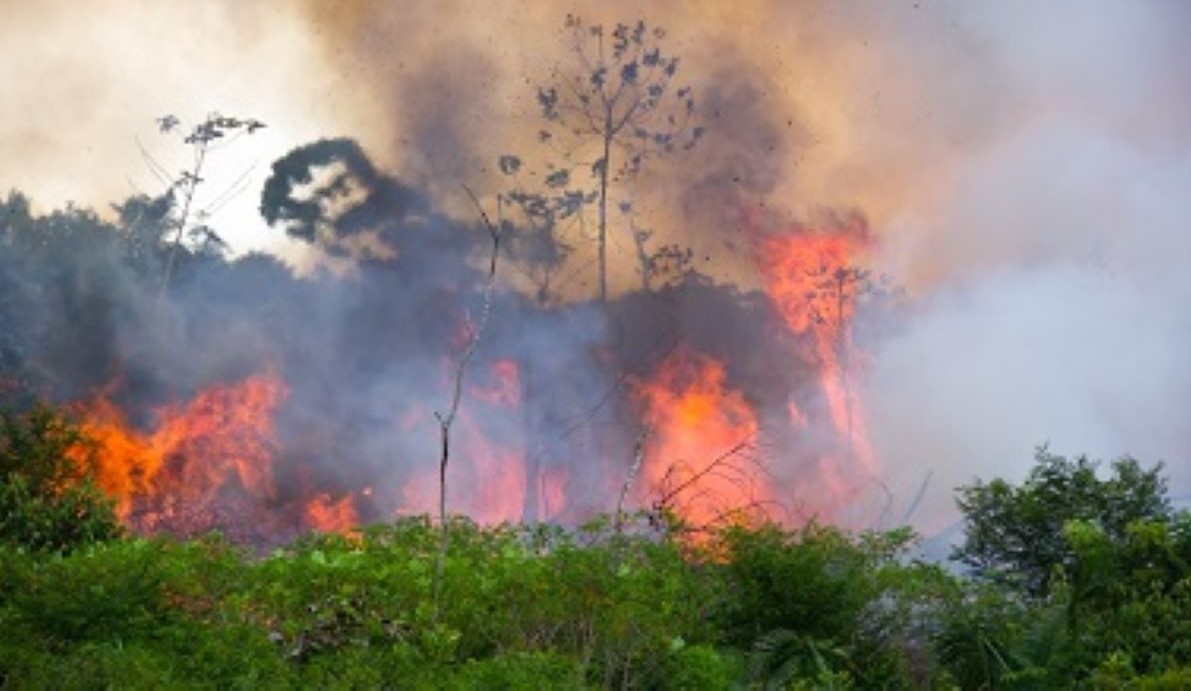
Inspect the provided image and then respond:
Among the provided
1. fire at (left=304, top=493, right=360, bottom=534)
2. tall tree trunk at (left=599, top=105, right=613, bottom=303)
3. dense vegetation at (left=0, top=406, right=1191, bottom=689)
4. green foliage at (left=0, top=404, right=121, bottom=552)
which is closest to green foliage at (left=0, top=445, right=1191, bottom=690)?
dense vegetation at (left=0, top=406, right=1191, bottom=689)

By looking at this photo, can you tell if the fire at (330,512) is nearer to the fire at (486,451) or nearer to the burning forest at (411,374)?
the burning forest at (411,374)

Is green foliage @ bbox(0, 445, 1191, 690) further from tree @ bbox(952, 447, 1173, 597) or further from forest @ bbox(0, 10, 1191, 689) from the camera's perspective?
tree @ bbox(952, 447, 1173, 597)

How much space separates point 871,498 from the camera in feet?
191

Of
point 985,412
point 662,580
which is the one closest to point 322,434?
point 985,412

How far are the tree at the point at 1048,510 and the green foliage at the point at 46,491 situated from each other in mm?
16501

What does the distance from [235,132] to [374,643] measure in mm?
44184

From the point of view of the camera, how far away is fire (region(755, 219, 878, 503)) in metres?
60.2

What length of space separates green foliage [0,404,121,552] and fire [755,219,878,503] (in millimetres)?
42499

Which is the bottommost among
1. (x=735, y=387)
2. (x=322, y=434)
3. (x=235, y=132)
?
(x=322, y=434)

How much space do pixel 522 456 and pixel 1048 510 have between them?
97.0 ft

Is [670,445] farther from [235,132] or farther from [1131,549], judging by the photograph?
[1131,549]

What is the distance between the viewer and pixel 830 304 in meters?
61.5

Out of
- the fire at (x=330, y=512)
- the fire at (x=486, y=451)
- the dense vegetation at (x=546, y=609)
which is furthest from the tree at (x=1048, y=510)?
the fire at (x=486, y=451)

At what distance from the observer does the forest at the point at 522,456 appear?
14.6m
